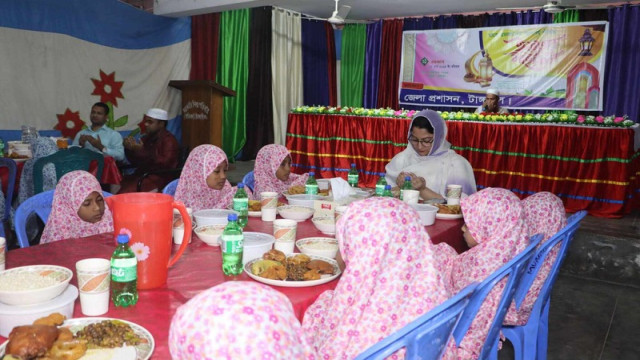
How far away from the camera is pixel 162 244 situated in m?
1.26

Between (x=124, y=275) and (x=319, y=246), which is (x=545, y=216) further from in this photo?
(x=124, y=275)

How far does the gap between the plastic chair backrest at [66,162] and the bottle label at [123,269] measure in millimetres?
2503

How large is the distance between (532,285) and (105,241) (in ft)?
5.25

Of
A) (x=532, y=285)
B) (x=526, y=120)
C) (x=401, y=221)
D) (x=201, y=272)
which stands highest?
(x=526, y=120)

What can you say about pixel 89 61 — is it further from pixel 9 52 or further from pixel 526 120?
pixel 526 120

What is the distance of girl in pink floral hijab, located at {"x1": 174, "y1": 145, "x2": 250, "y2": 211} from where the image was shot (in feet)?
8.81

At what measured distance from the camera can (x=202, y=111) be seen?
21.9 ft

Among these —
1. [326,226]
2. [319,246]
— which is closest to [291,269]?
[319,246]

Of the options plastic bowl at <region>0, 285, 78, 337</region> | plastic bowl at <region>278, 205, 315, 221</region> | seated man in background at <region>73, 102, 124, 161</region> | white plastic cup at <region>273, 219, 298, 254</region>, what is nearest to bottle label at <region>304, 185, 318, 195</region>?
plastic bowl at <region>278, 205, 315, 221</region>

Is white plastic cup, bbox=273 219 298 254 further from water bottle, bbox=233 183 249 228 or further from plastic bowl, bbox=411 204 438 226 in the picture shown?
plastic bowl, bbox=411 204 438 226

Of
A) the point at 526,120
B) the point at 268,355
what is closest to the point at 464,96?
the point at 526,120

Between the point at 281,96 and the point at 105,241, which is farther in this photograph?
the point at 281,96

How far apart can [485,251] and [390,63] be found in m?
8.05

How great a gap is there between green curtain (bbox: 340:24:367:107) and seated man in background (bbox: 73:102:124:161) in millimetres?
5658
